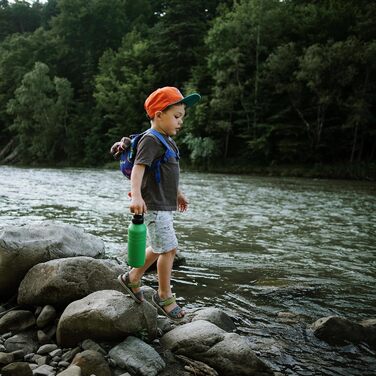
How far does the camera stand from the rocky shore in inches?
113

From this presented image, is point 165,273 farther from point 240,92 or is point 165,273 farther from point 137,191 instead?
point 240,92

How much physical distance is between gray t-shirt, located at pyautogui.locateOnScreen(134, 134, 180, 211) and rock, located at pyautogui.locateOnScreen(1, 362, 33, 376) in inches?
58.7

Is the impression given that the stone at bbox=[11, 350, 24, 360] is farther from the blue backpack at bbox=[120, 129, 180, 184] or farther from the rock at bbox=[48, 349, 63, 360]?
the blue backpack at bbox=[120, 129, 180, 184]

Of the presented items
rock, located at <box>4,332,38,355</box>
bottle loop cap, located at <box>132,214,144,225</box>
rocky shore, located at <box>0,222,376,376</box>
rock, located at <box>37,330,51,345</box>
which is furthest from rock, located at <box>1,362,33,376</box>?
bottle loop cap, located at <box>132,214,144,225</box>

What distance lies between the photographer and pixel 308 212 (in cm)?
1198

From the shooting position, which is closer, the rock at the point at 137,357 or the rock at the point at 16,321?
the rock at the point at 137,357

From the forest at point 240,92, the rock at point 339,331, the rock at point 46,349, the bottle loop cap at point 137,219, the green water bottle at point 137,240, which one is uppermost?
the forest at point 240,92

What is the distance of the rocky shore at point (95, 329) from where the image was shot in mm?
2867

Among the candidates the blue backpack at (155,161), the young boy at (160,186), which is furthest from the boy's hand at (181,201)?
the blue backpack at (155,161)

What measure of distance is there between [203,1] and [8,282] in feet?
160

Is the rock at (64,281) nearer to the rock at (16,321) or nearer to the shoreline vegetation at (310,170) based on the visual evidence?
the rock at (16,321)

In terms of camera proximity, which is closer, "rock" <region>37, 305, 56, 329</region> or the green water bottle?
the green water bottle

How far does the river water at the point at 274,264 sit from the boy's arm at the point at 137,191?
153cm

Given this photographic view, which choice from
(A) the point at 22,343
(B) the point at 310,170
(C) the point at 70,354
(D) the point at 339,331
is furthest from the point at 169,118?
(B) the point at 310,170
